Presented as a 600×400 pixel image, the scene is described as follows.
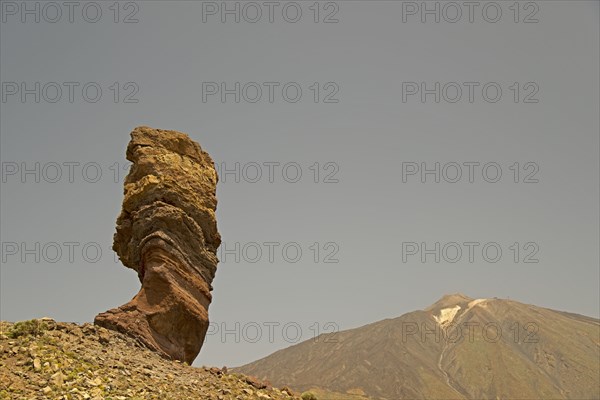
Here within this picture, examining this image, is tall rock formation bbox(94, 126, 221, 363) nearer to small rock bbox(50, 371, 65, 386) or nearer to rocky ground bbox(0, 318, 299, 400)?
rocky ground bbox(0, 318, 299, 400)

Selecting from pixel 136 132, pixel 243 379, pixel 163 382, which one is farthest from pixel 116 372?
pixel 136 132

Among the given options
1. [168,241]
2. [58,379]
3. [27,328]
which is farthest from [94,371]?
[168,241]

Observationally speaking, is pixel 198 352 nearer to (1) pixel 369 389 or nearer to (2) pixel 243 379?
(2) pixel 243 379

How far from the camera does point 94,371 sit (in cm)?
1881

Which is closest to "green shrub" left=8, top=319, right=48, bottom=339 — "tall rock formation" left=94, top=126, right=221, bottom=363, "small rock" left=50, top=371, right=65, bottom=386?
"tall rock formation" left=94, top=126, right=221, bottom=363

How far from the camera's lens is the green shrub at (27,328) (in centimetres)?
2073

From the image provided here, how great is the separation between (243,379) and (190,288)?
554 centimetres

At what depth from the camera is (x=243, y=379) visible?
2319 cm

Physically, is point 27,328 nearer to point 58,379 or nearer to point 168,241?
point 58,379

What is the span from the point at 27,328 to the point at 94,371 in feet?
13.6

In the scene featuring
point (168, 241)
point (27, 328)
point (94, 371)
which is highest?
point (168, 241)

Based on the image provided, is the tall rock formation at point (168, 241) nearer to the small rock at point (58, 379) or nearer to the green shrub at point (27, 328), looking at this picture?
the green shrub at point (27, 328)

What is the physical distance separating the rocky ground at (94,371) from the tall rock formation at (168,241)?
5.30ft

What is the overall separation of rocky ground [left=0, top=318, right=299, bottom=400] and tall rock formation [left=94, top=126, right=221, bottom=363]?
1.61 m
